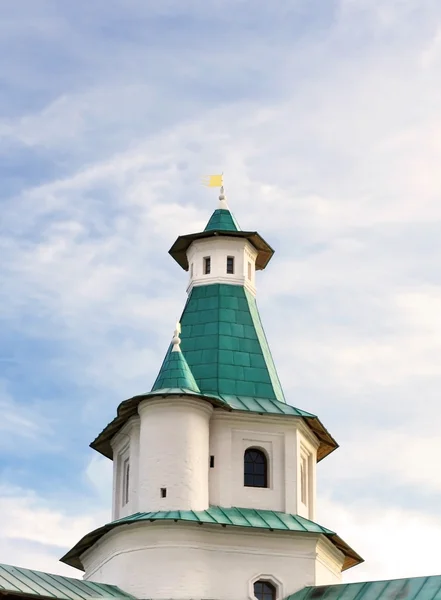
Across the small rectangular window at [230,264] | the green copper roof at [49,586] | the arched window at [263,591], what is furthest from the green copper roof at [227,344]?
the green copper roof at [49,586]

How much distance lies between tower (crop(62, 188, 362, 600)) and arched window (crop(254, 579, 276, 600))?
0.09 feet

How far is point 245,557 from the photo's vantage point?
33250 mm

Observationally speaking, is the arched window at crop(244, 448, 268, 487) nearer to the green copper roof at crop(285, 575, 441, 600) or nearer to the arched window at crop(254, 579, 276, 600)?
the arched window at crop(254, 579, 276, 600)

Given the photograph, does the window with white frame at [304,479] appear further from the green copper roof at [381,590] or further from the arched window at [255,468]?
the green copper roof at [381,590]

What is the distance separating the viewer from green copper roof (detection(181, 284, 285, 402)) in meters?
36.7

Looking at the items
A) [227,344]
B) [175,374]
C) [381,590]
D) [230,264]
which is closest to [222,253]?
[230,264]

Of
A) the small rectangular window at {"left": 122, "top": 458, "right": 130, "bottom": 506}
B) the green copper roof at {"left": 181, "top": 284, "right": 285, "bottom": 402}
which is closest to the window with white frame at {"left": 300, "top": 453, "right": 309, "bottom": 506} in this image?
the green copper roof at {"left": 181, "top": 284, "right": 285, "bottom": 402}

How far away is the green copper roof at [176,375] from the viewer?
114 ft

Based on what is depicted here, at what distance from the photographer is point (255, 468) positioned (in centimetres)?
3544

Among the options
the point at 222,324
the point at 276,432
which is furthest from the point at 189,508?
the point at 222,324

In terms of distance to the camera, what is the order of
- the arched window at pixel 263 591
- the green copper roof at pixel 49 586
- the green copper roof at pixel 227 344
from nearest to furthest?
the green copper roof at pixel 49 586
the arched window at pixel 263 591
the green copper roof at pixel 227 344

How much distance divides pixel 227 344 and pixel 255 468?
401 centimetres

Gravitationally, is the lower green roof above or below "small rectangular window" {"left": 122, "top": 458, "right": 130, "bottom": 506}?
above

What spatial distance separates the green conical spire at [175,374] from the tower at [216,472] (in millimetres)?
41
